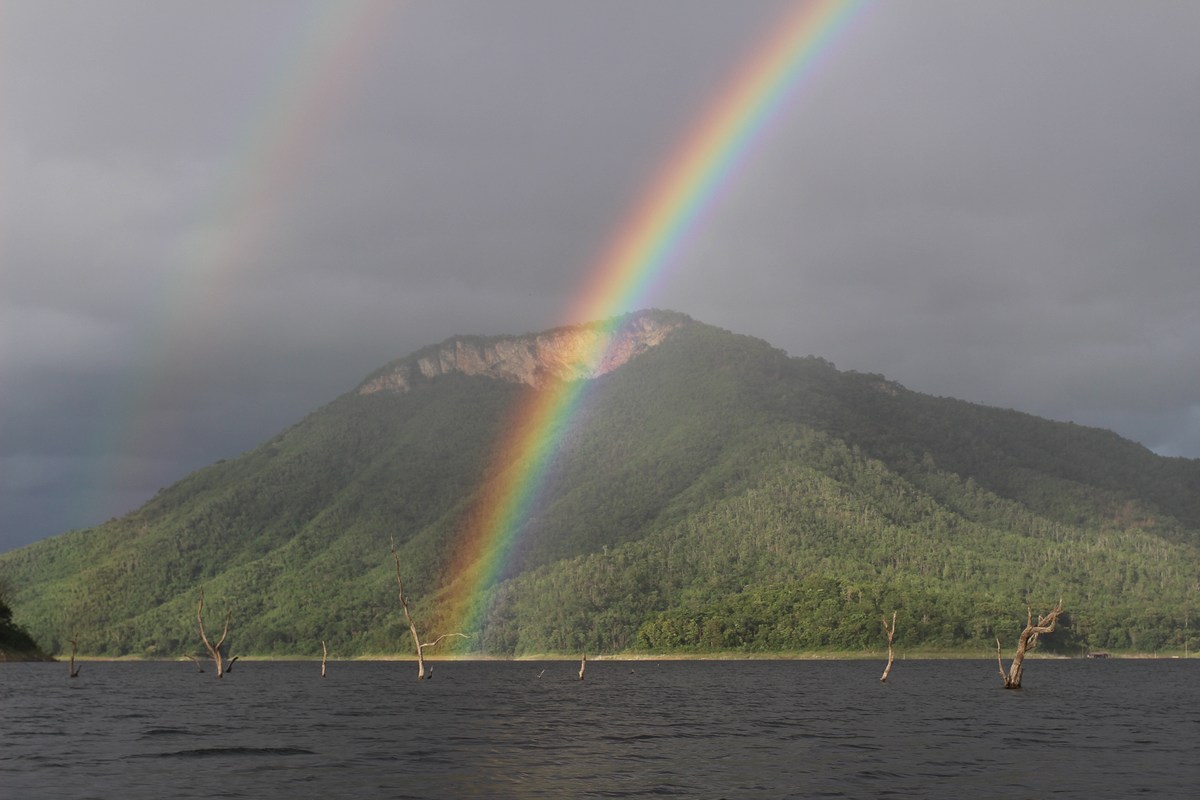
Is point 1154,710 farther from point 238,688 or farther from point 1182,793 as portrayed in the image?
point 238,688

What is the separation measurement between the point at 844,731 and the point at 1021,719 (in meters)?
18.3

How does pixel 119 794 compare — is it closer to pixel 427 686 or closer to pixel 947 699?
pixel 947 699

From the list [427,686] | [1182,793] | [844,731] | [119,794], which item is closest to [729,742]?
[844,731]

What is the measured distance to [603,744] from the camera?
68188 millimetres

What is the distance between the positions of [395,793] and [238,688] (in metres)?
108

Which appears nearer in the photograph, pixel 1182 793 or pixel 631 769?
pixel 1182 793

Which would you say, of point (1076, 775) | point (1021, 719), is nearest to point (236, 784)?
point (1076, 775)

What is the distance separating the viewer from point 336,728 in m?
80.0

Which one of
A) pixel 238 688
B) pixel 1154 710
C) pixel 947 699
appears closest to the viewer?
pixel 1154 710

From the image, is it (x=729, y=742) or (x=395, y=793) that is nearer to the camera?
(x=395, y=793)

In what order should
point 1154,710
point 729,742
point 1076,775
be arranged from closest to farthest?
1. point 1076,775
2. point 729,742
3. point 1154,710

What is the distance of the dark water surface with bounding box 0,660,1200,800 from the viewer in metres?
48.9

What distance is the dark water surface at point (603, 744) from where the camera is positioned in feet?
160

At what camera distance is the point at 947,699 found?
11425cm
